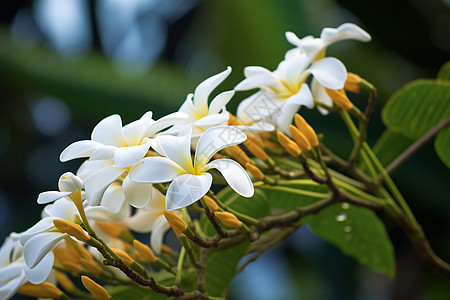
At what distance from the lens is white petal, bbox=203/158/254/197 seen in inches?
15.6

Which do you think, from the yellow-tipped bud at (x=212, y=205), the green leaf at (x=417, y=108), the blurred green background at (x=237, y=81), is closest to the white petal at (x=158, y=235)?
the yellow-tipped bud at (x=212, y=205)

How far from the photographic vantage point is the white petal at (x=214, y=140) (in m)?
0.41

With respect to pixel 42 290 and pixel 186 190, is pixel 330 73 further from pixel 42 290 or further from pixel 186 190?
pixel 42 290

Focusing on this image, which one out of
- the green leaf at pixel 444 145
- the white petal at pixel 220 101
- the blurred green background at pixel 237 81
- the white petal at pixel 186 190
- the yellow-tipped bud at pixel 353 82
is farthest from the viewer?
the blurred green background at pixel 237 81

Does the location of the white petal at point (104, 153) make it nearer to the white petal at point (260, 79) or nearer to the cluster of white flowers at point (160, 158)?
the cluster of white flowers at point (160, 158)

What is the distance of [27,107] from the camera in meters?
3.01

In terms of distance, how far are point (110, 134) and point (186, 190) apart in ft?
0.38

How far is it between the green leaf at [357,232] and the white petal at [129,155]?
1.08ft

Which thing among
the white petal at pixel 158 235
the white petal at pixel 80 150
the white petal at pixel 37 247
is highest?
the white petal at pixel 80 150

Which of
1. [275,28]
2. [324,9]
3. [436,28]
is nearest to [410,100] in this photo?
[275,28]

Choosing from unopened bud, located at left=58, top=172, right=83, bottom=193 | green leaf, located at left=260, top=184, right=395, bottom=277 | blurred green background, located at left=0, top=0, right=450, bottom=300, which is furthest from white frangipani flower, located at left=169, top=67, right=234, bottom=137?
blurred green background, located at left=0, top=0, right=450, bottom=300

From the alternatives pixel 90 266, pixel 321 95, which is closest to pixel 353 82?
pixel 321 95

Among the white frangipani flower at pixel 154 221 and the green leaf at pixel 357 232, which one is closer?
the white frangipani flower at pixel 154 221

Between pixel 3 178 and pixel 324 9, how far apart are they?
205cm
